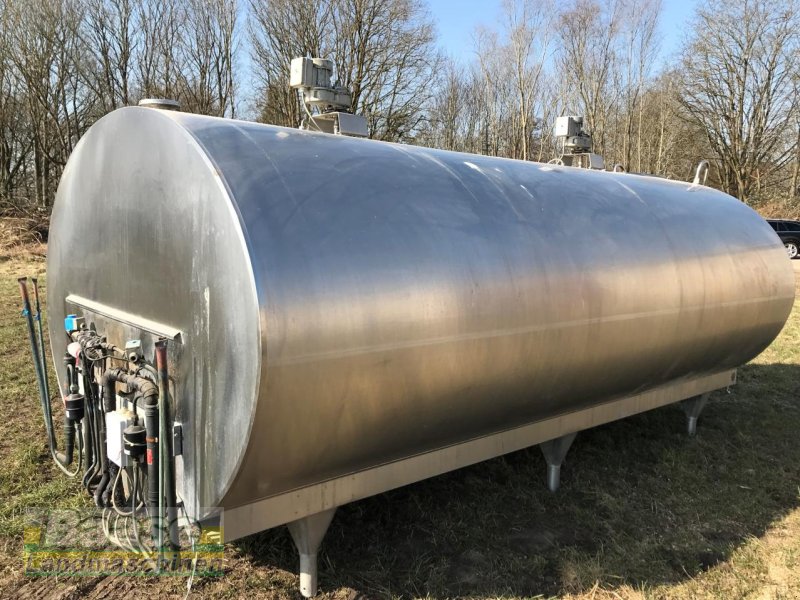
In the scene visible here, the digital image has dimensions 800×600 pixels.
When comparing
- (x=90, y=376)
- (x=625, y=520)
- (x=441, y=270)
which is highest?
(x=441, y=270)

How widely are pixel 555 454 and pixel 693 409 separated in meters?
2.03

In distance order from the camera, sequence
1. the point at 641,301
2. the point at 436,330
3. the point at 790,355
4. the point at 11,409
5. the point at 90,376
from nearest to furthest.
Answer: the point at 436,330 → the point at 90,376 → the point at 641,301 → the point at 11,409 → the point at 790,355

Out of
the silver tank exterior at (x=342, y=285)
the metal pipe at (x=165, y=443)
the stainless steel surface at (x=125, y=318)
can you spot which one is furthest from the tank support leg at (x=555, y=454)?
the stainless steel surface at (x=125, y=318)

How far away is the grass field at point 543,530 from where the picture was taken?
3.20 m

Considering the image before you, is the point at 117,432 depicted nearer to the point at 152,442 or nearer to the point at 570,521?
the point at 152,442

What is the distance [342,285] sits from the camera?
2.44 m

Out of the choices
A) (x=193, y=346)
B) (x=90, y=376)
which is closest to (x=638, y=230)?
(x=193, y=346)

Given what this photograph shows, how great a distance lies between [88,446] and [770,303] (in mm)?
5047

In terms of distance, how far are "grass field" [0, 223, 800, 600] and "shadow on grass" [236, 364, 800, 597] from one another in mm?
11

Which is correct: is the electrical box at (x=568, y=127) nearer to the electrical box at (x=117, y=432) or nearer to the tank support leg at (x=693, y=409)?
the tank support leg at (x=693, y=409)

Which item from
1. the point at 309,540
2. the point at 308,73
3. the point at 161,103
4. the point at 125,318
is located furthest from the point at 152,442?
the point at 308,73

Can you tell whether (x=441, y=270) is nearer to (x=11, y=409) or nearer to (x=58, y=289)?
(x=58, y=289)

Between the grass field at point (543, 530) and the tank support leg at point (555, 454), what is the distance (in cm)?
10

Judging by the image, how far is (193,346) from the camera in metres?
2.55
